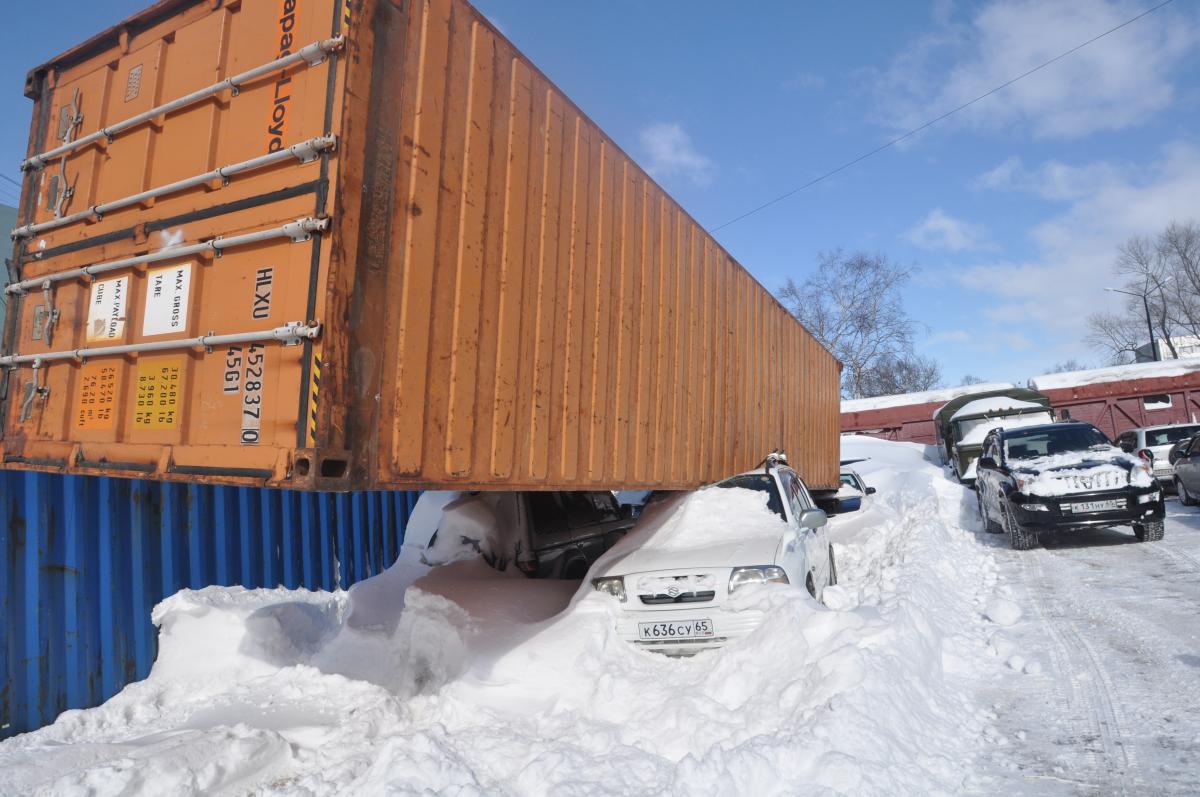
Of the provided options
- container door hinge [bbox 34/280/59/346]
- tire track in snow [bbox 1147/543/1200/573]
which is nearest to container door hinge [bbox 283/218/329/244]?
container door hinge [bbox 34/280/59/346]

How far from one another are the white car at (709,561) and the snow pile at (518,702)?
107 mm

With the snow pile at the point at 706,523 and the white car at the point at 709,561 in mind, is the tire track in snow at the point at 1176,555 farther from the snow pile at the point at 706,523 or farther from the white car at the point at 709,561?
the snow pile at the point at 706,523

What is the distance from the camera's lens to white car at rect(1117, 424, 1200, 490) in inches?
545

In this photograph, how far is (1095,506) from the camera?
8180mm

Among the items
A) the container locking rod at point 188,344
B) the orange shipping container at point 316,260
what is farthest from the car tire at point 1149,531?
the container locking rod at point 188,344

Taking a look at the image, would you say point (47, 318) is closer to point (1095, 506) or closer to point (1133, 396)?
point (1095, 506)

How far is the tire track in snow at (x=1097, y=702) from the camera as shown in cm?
314

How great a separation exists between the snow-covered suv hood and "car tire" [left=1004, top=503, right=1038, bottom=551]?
0.56m

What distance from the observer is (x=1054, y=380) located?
81.2 feet

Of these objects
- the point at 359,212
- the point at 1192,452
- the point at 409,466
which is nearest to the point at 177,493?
the point at 409,466

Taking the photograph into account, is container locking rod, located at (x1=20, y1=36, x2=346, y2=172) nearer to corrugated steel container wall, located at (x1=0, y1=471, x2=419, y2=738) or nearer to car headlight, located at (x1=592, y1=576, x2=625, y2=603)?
corrugated steel container wall, located at (x1=0, y1=471, x2=419, y2=738)

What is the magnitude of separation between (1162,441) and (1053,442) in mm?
7580

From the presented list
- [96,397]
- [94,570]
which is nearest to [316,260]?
[96,397]

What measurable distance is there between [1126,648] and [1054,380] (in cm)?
2392
